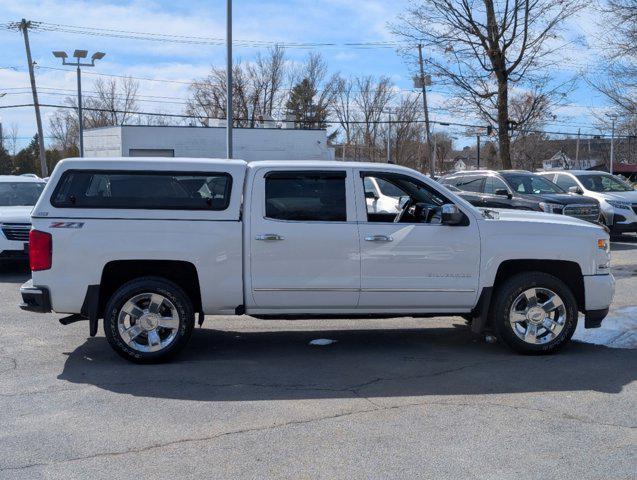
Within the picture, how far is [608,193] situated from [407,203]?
12.3 metres

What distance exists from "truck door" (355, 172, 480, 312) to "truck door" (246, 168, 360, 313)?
0.14 m

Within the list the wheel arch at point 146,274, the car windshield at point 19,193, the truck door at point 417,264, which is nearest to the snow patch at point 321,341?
the truck door at point 417,264

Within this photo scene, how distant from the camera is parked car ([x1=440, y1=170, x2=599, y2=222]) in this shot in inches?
603

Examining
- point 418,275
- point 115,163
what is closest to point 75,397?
point 115,163

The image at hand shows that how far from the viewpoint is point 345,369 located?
258 inches

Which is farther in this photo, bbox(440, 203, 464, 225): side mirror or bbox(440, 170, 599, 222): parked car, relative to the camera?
bbox(440, 170, 599, 222): parked car

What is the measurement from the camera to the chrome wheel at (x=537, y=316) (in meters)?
6.89

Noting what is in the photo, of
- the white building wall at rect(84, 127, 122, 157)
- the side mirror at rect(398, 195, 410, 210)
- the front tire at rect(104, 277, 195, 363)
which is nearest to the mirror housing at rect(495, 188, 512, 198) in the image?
the side mirror at rect(398, 195, 410, 210)

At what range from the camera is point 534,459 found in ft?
14.7

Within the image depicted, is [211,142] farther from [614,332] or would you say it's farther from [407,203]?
[614,332]

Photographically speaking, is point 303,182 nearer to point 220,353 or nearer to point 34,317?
point 220,353

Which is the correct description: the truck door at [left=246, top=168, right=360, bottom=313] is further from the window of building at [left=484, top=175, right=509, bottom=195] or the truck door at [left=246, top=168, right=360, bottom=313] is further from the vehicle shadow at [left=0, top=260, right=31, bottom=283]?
the window of building at [left=484, top=175, right=509, bottom=195]

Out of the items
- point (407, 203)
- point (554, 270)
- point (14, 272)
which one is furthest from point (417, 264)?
point (14, 272)

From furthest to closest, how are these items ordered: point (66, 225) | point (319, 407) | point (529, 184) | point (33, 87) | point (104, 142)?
point (104, 142)
point (33, 87)
point (529, 184)
point (66, 225)
point (319, 407)
